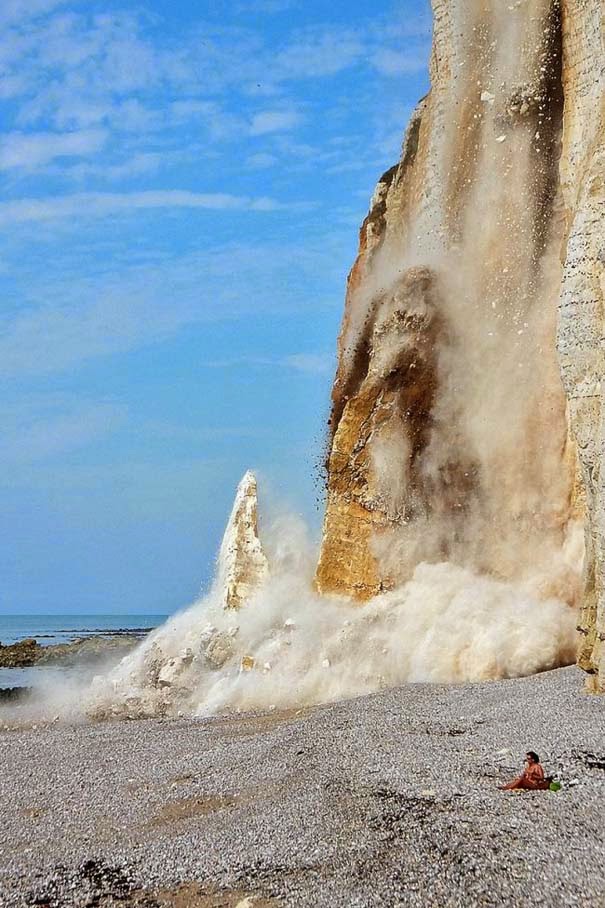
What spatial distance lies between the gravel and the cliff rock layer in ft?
18.8

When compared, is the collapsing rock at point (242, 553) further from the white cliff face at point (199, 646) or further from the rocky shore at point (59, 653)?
the rocky shore at point (59, 653)

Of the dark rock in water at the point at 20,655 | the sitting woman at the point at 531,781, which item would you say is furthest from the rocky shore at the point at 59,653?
the sitting woman at the point at 531,781

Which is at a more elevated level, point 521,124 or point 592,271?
point 521,124

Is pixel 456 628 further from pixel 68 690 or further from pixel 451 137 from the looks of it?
pixel 68 690

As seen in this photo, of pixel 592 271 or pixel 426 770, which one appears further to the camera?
pixel 592 271

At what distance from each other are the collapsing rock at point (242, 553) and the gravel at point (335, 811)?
965 centimetres

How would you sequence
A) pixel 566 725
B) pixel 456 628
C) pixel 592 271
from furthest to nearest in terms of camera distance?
pixel 456 628 → pixel 592 271 → pixel 566 725

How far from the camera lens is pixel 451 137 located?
24.4 meters

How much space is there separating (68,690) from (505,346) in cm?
1574

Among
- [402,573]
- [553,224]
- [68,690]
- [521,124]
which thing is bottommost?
[68,690]

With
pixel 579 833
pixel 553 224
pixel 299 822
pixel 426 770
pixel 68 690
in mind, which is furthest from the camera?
pixel 68 690

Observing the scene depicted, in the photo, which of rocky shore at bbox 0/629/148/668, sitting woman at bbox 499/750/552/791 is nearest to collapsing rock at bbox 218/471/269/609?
sitting woman at bbox 499/750/552/791

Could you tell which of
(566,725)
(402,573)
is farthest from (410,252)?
(566,725)

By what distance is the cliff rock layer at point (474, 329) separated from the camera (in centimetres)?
2170
